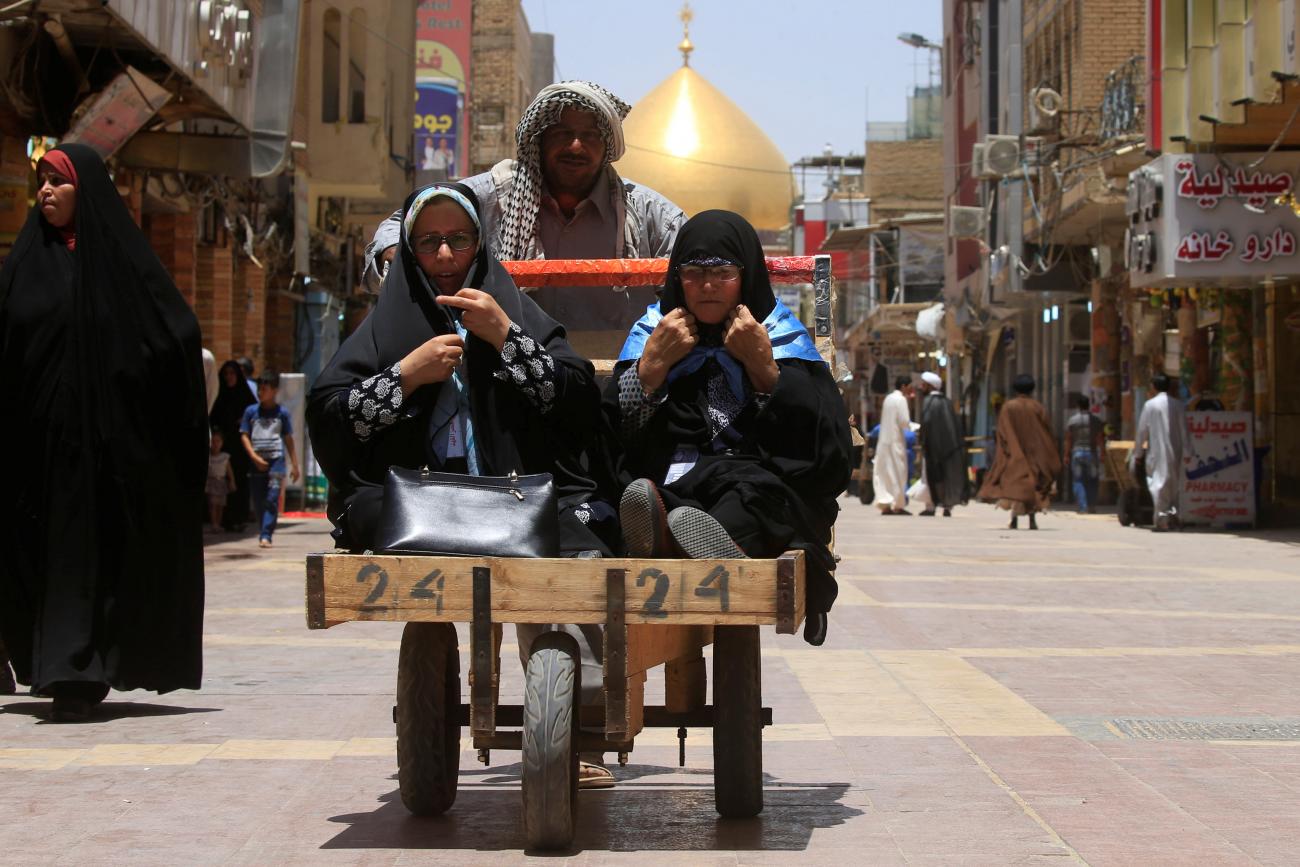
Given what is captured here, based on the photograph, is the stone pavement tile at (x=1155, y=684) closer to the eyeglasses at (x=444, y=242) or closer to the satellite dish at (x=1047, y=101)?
the eyeglasses at (x=444, y=242)

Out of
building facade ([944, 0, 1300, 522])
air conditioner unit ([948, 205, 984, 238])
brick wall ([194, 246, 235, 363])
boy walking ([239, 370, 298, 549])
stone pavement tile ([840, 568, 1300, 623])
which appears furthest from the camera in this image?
air conditioner unit ([948, 205, 984, 238])

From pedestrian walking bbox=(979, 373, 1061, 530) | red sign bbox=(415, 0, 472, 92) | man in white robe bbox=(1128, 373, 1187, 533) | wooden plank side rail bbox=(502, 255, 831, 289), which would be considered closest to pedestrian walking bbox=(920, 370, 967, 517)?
pedestrian walking bbox=(979, 373, 1061, 530)

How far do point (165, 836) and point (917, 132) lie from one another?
63986 millimetres

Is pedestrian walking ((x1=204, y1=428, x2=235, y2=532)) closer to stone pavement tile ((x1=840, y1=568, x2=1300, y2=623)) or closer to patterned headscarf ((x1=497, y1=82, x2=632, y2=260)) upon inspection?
stone pavement tile ((x1=840, y1=568, x2=1300, y2=623))

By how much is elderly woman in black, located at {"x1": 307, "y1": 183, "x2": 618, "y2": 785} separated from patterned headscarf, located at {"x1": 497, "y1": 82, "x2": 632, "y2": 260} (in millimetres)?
813

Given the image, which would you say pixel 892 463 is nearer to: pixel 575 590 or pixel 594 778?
pixel 594 778

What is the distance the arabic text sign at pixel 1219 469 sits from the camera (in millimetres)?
20109

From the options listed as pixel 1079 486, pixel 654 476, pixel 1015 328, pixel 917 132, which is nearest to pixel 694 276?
pixel 654 476

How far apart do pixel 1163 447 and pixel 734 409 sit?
51.5 ft

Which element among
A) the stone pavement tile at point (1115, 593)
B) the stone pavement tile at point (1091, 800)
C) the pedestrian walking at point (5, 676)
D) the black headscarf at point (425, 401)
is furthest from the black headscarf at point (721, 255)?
the stone pavement tile at point (1115, 593)

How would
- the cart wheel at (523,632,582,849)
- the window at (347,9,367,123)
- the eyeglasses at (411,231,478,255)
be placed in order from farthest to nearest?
the window at (347,9,367,123), the eyeglasses at (411,231,478,255), the cart wheel at (523,632,582,849)

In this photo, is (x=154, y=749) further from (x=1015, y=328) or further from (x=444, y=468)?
(x=1015, y=328)

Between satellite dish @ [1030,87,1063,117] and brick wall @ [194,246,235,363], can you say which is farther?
A: satellite dish @ [1030,87,1063,117]

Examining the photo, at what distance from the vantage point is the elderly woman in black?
4910mm
